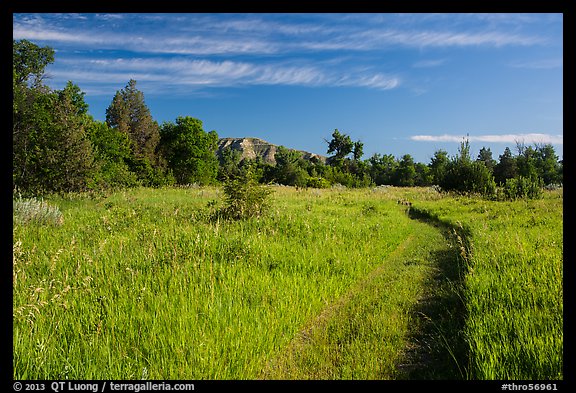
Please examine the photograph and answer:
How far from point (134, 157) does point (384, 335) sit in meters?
53.4

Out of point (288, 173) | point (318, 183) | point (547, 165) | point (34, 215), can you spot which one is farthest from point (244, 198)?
point (547, 165)

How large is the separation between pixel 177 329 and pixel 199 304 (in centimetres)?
64

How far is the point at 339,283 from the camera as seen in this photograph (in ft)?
21.2

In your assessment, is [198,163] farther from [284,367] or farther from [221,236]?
[284,367]

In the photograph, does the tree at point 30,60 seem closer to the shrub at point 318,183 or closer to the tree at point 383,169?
the shrub at point 318,183

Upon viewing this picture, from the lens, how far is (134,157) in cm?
5072

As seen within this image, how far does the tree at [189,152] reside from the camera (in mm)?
51188

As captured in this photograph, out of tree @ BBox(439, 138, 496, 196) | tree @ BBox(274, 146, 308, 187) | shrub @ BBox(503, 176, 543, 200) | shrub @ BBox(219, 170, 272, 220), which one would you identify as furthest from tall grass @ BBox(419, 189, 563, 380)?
tree @ BBox(274, 146, 308, 187)

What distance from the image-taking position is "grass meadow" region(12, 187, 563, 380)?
3.43m

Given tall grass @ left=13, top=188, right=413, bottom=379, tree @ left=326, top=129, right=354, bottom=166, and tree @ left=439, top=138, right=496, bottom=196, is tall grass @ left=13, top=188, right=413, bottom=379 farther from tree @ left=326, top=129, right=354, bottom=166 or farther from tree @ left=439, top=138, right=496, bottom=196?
tree @ left=326, top=129, right=354, bottom=166

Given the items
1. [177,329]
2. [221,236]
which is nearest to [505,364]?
[177,329]

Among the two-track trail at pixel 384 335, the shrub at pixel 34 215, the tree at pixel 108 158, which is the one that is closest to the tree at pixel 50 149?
the tree at pixel 108 158

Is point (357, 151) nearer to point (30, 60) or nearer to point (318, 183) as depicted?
point (318, 183)
